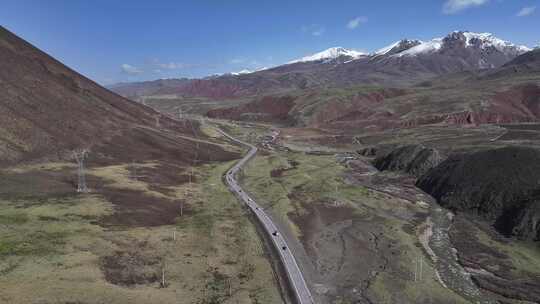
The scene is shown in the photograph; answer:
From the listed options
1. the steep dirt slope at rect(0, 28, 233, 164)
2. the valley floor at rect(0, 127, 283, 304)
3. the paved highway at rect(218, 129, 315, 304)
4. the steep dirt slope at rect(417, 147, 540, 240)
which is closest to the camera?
the valley floor at rect(0, 127, 283, 304)

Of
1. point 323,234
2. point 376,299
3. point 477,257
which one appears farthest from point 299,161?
point 376,299

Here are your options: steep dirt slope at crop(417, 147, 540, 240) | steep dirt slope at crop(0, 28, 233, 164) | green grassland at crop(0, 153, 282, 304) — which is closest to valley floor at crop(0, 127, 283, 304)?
green grassland at crop(0, 153, 282, 304)

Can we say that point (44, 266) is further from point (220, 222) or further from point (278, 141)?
point (278, 141)

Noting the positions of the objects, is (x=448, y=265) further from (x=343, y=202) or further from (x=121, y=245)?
(x=121, y=245)

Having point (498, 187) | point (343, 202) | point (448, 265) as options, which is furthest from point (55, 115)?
point (498, 187)

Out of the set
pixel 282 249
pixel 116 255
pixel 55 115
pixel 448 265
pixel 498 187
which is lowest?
pixel 448 265

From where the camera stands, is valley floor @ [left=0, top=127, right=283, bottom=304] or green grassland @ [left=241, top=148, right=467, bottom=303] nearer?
valley floor @ [left=0, top=127, right=283, bottom=304]

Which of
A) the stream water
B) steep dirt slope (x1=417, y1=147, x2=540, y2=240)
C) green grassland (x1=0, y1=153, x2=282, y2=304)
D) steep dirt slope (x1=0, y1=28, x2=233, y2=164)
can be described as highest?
steep dirt slope (x1=0, y1=28, x2=233, y2=164)

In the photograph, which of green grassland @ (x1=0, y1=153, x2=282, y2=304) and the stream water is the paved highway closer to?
green grassland @ (x1=0, y1=153, x2=282, y2=304)

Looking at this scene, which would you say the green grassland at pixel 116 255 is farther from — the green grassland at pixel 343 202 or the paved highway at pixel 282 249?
the green grassland at pixel 343 202

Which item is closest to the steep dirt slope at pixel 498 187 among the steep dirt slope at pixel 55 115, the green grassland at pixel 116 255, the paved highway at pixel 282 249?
the paved highway at pixel 282 249

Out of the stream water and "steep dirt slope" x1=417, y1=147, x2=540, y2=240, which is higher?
"steep dirt slope" x1=417, y1=147, x2=540, y2=240
